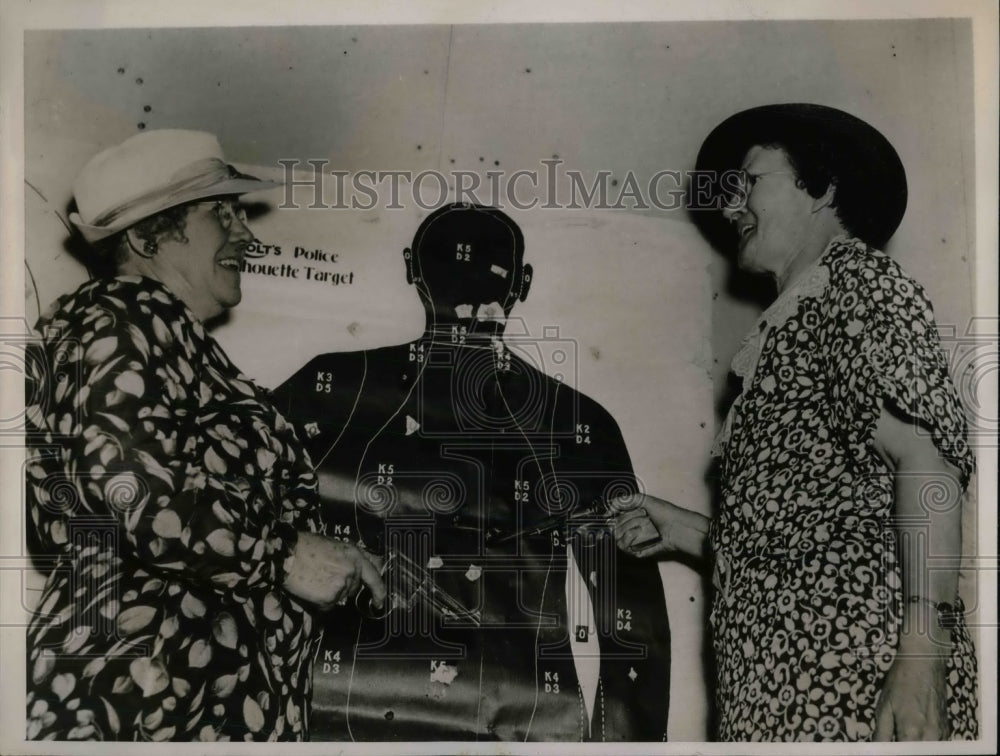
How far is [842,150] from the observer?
2.53 metres

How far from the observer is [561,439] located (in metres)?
2.48

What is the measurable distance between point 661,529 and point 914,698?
709 millimetres

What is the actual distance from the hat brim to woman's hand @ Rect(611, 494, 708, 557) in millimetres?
1233

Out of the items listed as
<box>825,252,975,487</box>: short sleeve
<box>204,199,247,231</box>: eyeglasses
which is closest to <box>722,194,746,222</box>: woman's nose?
<box>825,252,975,487</box>: short sleeve

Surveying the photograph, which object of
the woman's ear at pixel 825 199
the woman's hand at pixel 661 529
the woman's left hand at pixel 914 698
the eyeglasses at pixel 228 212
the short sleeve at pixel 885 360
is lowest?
the woman's left hand at pixel 914 698

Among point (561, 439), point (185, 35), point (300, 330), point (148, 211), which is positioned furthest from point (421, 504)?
point (185, 35)

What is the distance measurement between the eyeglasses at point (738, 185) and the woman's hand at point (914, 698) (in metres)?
1.17

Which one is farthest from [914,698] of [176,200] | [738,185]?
[176,200]

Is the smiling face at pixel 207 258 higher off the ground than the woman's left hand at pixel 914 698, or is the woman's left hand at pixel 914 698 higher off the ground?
the smiling face at pixel 207 258

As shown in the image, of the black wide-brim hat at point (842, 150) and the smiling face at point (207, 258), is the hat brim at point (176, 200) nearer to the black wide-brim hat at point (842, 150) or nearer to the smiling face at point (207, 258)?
the smiling face at point (207, 258)

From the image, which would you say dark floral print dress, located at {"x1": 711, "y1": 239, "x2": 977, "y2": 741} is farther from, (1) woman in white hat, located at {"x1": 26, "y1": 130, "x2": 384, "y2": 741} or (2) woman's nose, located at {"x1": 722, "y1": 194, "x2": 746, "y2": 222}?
(1) woman in white hat, located at {"x1": 26, "y1": 130, "x2": 384, "y2": 741}

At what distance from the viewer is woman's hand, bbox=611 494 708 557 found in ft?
8.11

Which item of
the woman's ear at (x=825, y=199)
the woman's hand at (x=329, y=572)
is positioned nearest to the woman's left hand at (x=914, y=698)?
the woman's ear at (x=825, y=199)

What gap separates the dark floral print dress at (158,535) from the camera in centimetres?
234
